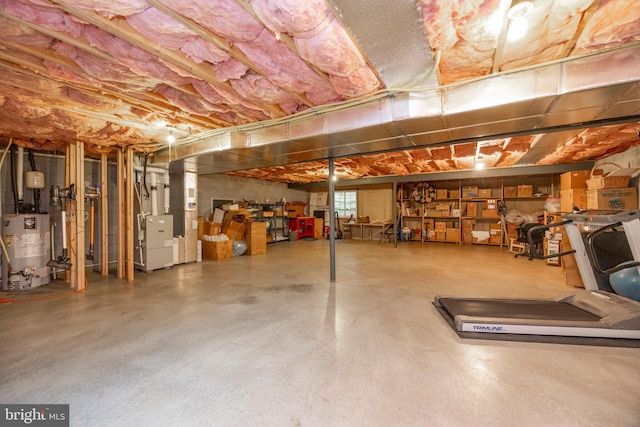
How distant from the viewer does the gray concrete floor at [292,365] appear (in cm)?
151

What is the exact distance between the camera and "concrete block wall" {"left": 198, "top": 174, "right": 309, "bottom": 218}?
24.8ft

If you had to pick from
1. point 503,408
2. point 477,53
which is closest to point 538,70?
point 477,53

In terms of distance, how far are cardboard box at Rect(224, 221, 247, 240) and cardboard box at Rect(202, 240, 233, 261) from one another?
15.2 inches

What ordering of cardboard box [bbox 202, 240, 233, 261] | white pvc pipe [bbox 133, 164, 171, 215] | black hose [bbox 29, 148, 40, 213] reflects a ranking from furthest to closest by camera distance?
cardboard box [bbox 202, 240, 233, 261] < white pvc pipe [bbox 133, 164, 171, 215] < black hose [bbox 29, 148, 40, 213]

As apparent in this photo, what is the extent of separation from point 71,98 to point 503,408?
14.2 feet

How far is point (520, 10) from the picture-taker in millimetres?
1461

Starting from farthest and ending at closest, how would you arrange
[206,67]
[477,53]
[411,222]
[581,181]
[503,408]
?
1. [411,222]
2. [581,181]
3. [206,67]
4. [477,53]
5. [503,408]

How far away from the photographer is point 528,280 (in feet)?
13.9

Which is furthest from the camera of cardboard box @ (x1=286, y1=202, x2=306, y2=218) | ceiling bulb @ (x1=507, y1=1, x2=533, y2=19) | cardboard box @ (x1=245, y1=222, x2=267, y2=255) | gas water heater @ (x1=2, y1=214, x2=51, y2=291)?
cardboard box @ (x1=286, y1=202, x2=306, y2=218)

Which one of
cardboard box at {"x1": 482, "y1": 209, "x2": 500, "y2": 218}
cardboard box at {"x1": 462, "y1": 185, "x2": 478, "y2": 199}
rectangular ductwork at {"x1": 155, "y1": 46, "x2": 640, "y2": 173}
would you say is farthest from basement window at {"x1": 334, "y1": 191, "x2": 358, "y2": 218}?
rectangular ductwork at {"x1": 155, "y1": 46, "x2": 640, "y2": 173}

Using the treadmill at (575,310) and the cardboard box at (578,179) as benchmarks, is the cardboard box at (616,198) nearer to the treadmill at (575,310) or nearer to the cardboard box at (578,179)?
the cardboard box at (578,179)

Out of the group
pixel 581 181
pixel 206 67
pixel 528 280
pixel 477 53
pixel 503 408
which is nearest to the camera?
pixel 503 408

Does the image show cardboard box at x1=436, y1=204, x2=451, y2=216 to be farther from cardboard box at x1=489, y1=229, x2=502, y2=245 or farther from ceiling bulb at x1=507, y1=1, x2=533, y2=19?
ceiling bulb at x1=507, y1=1, x2=533, y2=19

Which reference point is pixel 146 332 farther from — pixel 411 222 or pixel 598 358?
pixel 411 222
